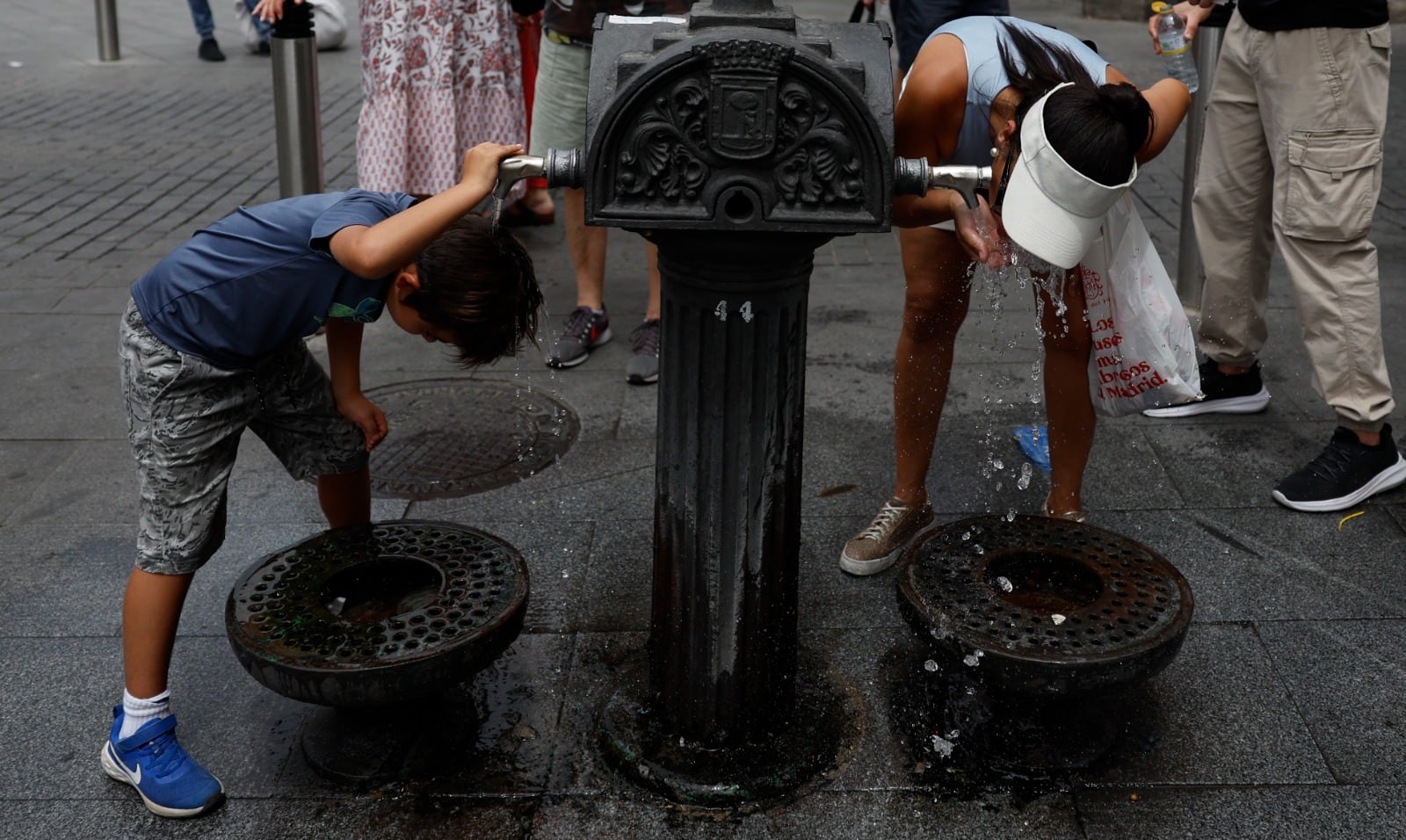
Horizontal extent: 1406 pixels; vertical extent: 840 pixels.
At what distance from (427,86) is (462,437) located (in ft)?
6.17

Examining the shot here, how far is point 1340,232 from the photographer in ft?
12.3

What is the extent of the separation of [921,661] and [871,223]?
1255 mm

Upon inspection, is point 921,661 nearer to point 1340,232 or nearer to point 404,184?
point 1340,232

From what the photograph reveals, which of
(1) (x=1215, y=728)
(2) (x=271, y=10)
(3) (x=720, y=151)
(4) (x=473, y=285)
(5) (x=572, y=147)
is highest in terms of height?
(3) (x=720, y=151)

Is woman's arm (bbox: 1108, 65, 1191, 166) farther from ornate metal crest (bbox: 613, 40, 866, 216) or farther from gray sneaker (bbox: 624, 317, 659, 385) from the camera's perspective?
gray sneaker (bbox: 624, 317, 659, 385)

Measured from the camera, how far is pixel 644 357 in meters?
4.79

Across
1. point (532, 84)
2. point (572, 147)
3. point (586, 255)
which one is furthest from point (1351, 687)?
point (532, 84)

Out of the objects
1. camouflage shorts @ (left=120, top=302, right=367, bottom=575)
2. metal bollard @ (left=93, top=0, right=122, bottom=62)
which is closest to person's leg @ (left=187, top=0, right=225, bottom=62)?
metal bollard @ (left=93, top=0, right=122, bottom=62)

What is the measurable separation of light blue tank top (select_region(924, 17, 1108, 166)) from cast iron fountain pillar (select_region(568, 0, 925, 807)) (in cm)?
57

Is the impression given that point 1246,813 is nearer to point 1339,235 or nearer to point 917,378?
point 917,378

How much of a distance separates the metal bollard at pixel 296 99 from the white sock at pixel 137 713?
2692mm

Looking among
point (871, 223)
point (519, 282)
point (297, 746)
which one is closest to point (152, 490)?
point (297, 746)

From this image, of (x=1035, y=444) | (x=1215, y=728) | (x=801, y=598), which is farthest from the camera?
(x=1035, y=444)

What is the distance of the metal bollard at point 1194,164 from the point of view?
5.04 m
